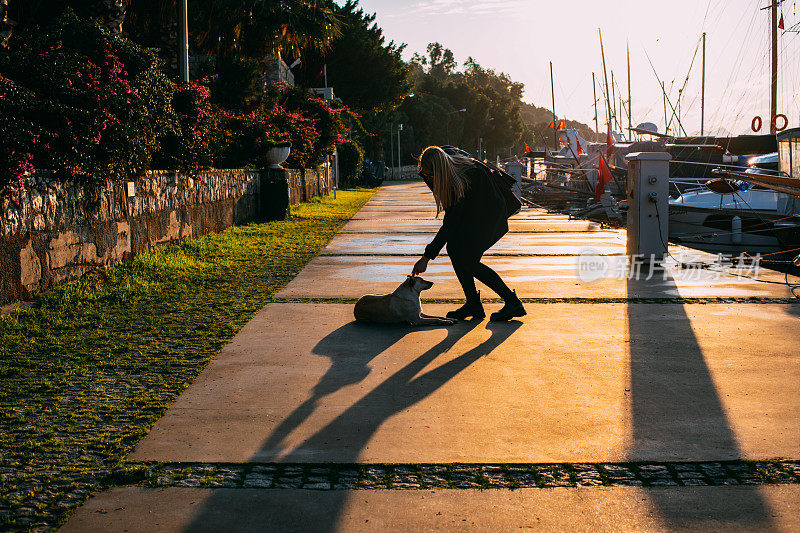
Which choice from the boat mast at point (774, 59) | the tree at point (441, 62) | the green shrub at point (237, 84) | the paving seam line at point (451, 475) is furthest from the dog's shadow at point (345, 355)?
the tree at point (441, 62)

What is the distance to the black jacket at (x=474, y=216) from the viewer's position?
685 cm

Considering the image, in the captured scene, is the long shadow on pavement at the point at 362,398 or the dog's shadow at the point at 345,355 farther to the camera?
the dog's shadow at the point at 345,355

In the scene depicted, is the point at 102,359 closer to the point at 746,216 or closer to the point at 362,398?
the point at 362,398

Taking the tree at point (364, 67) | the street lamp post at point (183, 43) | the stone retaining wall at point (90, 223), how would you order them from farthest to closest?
the tree at point (364, 67), the street lamp post at point (183, 43), the stone retaining wall at point (90, 223)

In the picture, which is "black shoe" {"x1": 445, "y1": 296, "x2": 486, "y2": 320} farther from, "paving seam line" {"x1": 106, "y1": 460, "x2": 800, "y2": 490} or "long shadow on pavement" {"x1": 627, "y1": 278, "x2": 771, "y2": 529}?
"paving seam line" {"x1": 106, "y1": 460, "x2": 800, "y2": 490}

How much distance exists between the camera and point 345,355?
221 inches

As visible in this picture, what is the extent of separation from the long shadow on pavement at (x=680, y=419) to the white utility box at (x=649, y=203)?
14.2 ft

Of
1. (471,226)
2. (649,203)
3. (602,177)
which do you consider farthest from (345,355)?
(602,177)

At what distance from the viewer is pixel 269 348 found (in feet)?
19.0

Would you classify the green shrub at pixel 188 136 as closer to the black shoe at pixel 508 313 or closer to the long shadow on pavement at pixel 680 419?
the black shoe at pixel 508 313

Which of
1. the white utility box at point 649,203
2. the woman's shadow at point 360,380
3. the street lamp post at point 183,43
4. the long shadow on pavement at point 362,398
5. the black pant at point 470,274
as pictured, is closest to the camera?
the long shadow on pavement at point 362,398

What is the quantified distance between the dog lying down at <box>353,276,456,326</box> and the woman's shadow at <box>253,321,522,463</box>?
86 millimetres

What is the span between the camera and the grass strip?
3420 millimetres

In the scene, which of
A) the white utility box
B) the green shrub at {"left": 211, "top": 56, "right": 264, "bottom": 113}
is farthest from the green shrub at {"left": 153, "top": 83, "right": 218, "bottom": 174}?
the green shrub at {"left": 211, "top": 56, "right": 264, "bottom": 113}
